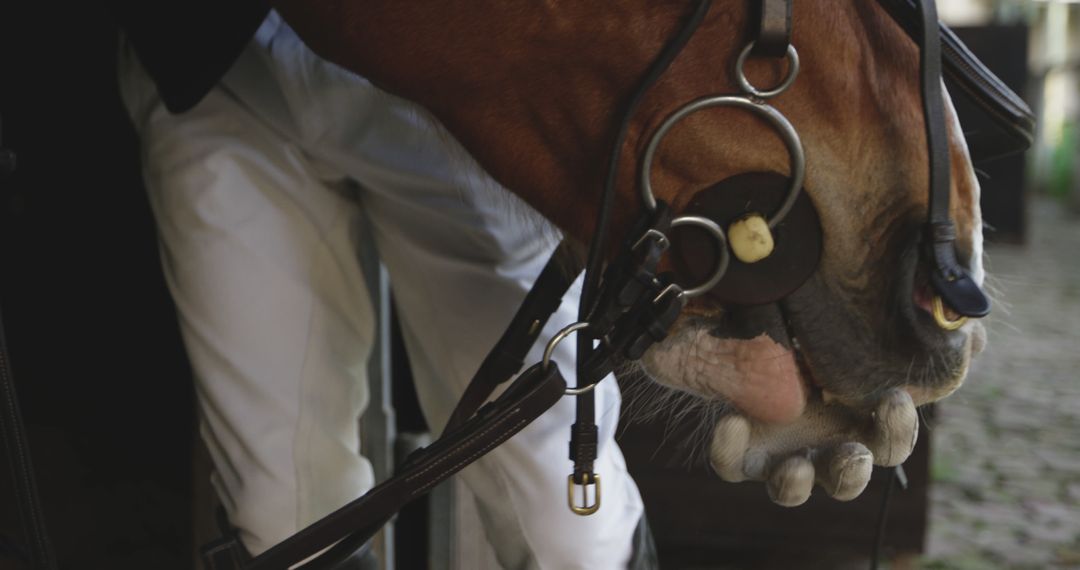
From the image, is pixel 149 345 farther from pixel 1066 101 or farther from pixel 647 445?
pixel 1066 101

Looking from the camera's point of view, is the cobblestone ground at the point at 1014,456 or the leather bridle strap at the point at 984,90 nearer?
the leather bridle strap at the point at 984,90

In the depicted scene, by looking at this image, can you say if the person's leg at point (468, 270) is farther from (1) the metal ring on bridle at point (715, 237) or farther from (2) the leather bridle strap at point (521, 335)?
(1) the metal ring on bridle at point (715, 237)

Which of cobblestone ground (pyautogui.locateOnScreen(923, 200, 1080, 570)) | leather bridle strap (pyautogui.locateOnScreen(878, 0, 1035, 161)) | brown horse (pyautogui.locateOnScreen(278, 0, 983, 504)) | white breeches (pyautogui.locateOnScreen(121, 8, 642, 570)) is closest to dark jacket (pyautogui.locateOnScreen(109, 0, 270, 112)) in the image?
white breeches (pyautogui.locateOnScreen(121, 8, 642, 570))

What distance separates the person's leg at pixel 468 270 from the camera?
1.25 m

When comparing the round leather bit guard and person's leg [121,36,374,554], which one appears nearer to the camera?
the round leather bit guard

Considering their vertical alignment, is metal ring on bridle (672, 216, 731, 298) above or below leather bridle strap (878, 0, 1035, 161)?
below

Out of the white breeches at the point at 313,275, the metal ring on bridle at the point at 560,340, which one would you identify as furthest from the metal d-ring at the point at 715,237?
the white breeches at the point at 313,275

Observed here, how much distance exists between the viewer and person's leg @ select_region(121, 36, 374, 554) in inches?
50.0

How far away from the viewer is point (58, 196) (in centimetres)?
173

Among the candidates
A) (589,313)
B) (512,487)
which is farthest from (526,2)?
(512,487)

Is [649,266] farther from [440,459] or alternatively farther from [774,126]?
[440,459]

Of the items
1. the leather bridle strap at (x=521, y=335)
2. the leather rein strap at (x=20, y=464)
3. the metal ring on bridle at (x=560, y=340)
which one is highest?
the metal ring on bridle at (x=560, y=340)

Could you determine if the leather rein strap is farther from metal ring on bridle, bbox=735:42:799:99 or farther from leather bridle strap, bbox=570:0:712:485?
metal ring on bridle, bbox=735:42:799:99

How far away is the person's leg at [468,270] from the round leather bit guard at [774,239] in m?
0.31
